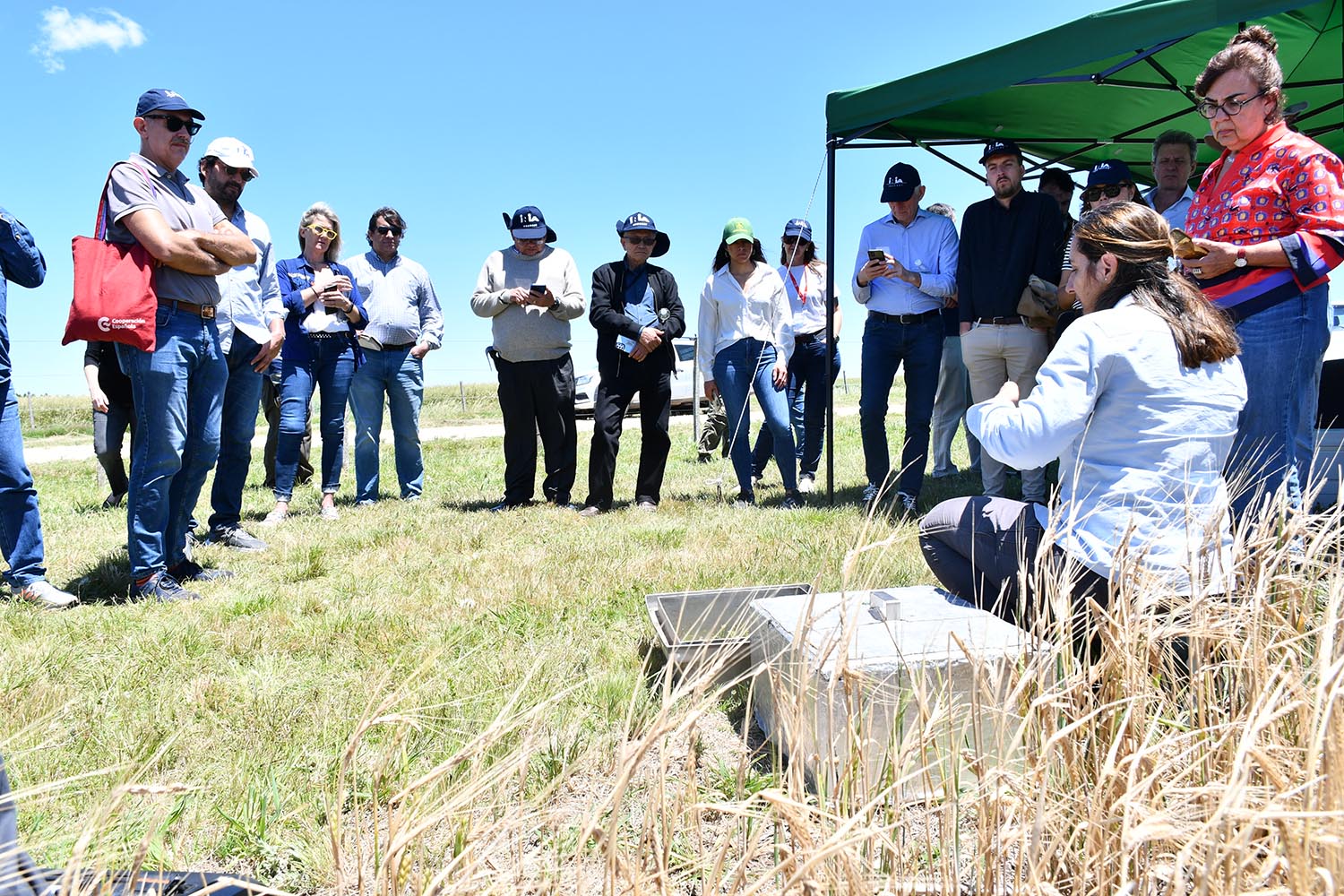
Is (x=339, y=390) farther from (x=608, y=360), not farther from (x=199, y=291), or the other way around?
(x=199, y=291)

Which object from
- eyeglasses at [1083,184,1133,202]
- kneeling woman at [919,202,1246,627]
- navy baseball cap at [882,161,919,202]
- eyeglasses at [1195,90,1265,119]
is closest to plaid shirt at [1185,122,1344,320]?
eyeglasses at [1195,90,1265,119]

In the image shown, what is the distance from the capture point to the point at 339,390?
5.61 meters

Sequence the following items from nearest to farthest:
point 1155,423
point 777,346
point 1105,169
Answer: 1. point 1155,423
2. point 1105,169
3. point 777,346

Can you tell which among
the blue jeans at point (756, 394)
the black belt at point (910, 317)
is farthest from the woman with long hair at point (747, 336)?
the black belt at point (910, 317)

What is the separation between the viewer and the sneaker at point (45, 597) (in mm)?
3350

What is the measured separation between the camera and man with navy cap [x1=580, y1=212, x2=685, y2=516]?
5473mm

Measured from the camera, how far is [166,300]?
3334 mm

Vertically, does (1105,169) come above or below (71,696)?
above

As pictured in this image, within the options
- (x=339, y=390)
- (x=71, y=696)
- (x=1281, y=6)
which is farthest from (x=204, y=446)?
(x=1281, y=6)

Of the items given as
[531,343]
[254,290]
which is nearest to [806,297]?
[531,343]

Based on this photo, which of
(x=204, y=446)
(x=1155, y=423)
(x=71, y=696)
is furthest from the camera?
(x=204, y=446)

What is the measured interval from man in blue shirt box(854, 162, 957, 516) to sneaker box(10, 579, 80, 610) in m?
3.73

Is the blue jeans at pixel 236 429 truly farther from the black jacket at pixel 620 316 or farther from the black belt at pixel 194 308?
the black jacket at pixel 620 316

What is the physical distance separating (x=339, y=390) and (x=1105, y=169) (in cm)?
457
